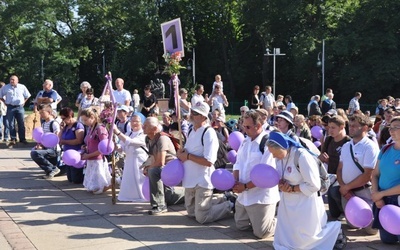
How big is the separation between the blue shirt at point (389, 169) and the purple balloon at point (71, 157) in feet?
18.0

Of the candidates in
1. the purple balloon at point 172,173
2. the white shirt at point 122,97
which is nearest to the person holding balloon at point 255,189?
the purple balloon at point 172,173

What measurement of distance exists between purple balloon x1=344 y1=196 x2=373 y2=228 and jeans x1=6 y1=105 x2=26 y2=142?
1102 centimetres

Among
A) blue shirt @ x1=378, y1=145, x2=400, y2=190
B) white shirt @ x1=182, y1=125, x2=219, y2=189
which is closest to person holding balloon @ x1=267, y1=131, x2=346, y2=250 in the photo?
blue shirt @ x1=378, y1=145, x2=400, y2=190

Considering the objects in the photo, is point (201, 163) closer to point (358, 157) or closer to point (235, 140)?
point (358, 157)

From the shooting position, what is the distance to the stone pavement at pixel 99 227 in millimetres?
6105

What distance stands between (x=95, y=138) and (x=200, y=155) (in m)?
2.85

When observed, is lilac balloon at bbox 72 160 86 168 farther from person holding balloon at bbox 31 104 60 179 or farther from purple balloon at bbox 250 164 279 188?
purple balloon at bbox 250 164 279 188

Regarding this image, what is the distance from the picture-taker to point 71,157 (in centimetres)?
906

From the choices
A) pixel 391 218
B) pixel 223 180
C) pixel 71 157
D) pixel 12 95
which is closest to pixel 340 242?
pixel 391 218

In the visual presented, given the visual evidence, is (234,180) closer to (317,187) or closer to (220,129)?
(317,187)

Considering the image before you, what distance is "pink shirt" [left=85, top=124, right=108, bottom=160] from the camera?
8.93 meters

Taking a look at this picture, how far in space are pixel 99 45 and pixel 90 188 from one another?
49.8 metres

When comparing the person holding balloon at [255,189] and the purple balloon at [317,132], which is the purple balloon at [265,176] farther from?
the purple balloon at [317,132]

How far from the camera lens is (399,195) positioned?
5797 millimetres
